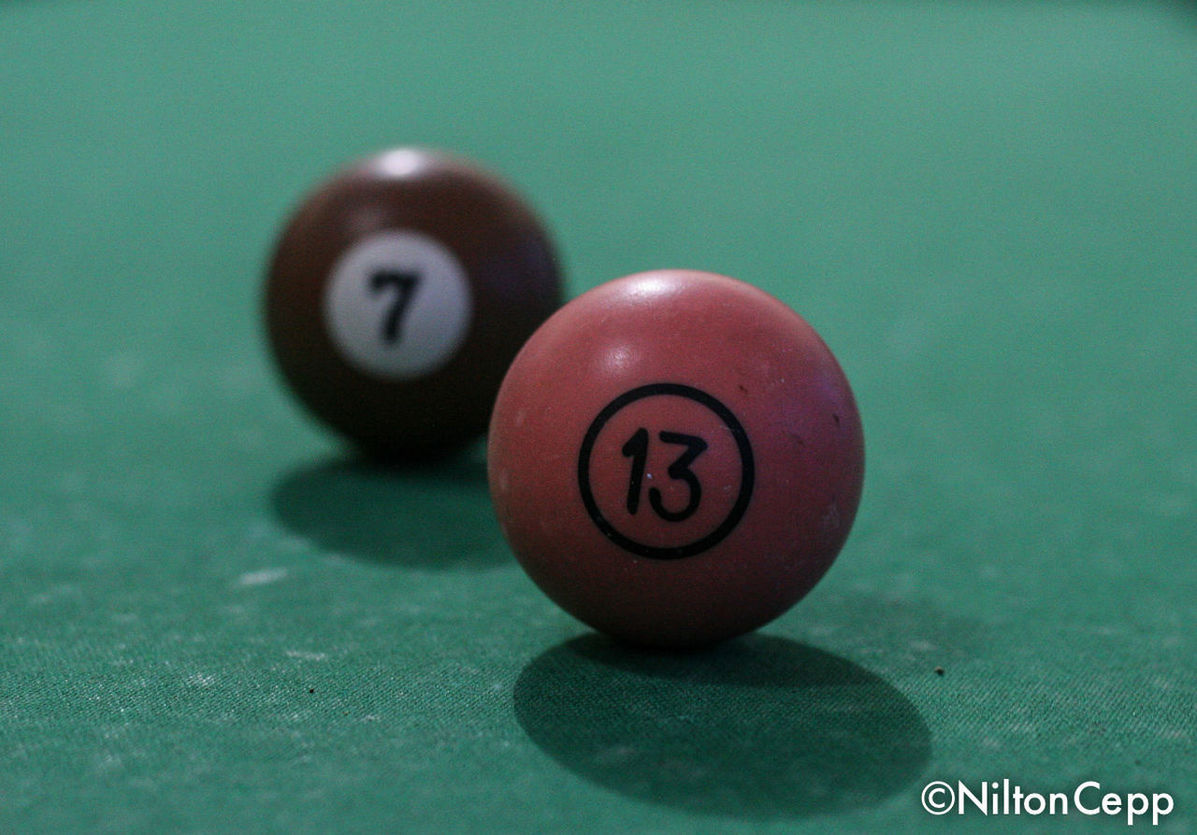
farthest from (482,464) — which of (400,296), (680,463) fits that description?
(680,463)

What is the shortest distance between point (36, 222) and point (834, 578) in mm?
4641

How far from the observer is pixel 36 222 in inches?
262

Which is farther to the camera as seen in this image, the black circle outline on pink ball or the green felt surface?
the black circle outline on pink ball

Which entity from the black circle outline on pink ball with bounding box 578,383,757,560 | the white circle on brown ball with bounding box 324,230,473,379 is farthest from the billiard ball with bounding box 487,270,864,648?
the white circle on brown ball with bounding box 324,230,473,379

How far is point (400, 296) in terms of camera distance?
3885 mm


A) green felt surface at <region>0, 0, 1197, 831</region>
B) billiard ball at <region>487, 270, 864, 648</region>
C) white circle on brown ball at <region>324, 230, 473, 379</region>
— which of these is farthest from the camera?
white circle on brown ball at <region>324, 230, 473, 379</region>

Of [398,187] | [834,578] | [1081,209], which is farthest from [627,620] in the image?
[1081,209]

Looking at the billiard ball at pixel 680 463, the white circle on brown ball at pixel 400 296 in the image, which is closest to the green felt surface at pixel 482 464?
the billiard ball at pixel 680 463

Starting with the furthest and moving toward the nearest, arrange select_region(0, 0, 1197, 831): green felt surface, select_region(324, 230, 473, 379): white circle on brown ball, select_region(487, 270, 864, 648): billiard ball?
select_region(324, 230, 473, 379): white circle on brown ball, select_region(487, 270, 864, 648): billiard ball, select_region(0, 0, 1197, 831): green felt surface

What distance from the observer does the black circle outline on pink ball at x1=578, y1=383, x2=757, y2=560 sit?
8.73 feet

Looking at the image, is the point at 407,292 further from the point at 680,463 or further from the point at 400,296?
the point at 680,463

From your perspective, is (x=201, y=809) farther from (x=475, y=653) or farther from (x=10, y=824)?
(x=475, y=653)

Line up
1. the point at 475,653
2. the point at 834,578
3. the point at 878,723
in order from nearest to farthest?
the point at 878,723
the point at 475,653
the point at 834,578

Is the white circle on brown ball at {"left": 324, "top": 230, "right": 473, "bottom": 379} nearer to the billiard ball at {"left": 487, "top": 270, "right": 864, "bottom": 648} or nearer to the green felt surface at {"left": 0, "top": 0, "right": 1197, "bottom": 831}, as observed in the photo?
the green felt surface at {"left": 0, "top": 0, "right": 1197, "bottom": 831}
